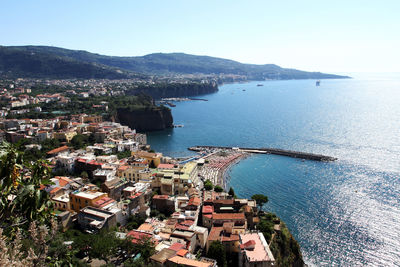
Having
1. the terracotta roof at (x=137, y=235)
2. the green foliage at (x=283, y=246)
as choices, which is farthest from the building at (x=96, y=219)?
the green foliage at (x=283, y=246)

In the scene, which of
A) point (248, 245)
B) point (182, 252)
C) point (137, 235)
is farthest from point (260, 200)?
point (137, 235)

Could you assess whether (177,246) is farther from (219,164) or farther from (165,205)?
(219,164)

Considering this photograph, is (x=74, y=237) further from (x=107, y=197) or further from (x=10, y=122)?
(x=10, y=122)

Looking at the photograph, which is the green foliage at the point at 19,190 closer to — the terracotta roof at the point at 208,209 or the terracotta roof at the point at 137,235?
the terracotta roof at the point at 137,235

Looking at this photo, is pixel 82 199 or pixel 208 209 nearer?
pixel 82 199

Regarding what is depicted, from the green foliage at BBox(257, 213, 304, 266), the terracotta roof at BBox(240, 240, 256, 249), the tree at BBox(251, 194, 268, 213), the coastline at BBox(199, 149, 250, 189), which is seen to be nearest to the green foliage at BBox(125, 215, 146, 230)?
the terracotta roof at BBox(240, 240, 256, 249)

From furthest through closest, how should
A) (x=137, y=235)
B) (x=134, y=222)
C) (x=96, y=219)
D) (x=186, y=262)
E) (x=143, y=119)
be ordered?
(x=143, y=119)
(x=134, y=222)
(x=96, y=219)
(x=137, y=235)
(x=186, y=262)

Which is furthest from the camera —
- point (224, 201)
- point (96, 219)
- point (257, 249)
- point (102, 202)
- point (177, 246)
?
point (224, 201)
